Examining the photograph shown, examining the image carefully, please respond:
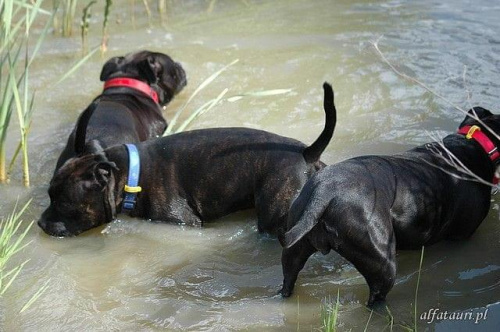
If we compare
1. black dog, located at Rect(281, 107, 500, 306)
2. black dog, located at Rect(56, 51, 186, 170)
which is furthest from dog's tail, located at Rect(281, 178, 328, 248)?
black dog, located at Rect(56, 51, 186, 170)

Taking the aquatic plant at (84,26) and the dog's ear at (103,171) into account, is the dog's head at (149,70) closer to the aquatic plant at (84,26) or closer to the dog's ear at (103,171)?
the aquatic plant at (84,26)

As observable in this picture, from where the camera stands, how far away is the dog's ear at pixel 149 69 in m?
7.46

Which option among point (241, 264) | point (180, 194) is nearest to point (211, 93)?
point (180, 194)

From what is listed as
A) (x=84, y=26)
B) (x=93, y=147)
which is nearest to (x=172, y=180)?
(x=93, y=147)

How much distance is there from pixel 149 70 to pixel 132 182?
195cm

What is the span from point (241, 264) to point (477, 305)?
60.6 inches

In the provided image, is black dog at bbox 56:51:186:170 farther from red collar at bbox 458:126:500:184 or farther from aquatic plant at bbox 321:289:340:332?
red collar at bbox 458:126:500:184

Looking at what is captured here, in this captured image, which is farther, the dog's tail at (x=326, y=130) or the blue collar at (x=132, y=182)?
the blue collar at (x=132, y=182)

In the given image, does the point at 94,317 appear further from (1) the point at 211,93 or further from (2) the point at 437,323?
(1) the point at 211,93

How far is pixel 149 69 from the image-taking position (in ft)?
24.6

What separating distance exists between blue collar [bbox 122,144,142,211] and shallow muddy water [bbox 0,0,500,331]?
0.19 m

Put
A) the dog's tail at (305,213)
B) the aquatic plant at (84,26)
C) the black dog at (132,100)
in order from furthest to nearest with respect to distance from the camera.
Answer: the aquatic plant at (84,26) < the black dog at (132,100) < the dog's tail at (305,213)

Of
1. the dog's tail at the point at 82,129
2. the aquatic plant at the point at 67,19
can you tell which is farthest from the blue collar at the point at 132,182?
the aquatic plant at the point at 67,19

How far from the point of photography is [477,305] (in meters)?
4.57
